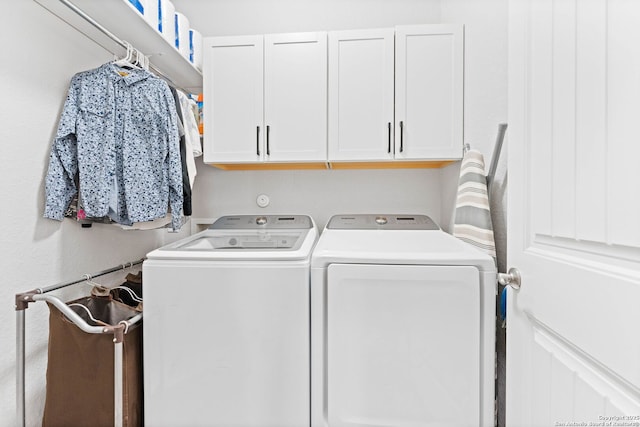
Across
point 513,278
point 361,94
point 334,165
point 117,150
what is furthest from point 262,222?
point 513,278

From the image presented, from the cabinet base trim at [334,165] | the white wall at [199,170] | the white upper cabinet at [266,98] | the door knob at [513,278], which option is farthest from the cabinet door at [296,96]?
the door knob at [513,278]

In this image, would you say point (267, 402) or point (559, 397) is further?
point (267, 402)

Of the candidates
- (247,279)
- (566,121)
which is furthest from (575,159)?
(247,279)

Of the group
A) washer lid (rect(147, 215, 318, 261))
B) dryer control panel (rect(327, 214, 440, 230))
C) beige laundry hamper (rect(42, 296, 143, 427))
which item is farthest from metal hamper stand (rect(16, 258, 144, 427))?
dryer control panel (rect(327, 214, 440, 230))

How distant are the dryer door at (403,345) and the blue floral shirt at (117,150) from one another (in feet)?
3.08

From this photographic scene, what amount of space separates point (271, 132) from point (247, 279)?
1.01 metres

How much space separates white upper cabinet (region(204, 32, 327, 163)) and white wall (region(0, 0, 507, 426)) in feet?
1.22

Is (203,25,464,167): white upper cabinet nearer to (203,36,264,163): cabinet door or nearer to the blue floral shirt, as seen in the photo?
(203,36,264,163): cabinet door

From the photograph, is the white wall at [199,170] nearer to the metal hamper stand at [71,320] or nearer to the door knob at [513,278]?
the metal hamper stand at [71,320]

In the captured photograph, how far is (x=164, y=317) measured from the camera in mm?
1292

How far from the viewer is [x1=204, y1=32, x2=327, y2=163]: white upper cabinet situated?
6.19 ft

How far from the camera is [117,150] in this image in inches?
57.0

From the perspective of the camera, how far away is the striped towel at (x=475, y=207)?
4.49 ft

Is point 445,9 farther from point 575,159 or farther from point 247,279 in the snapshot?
point 247,279
